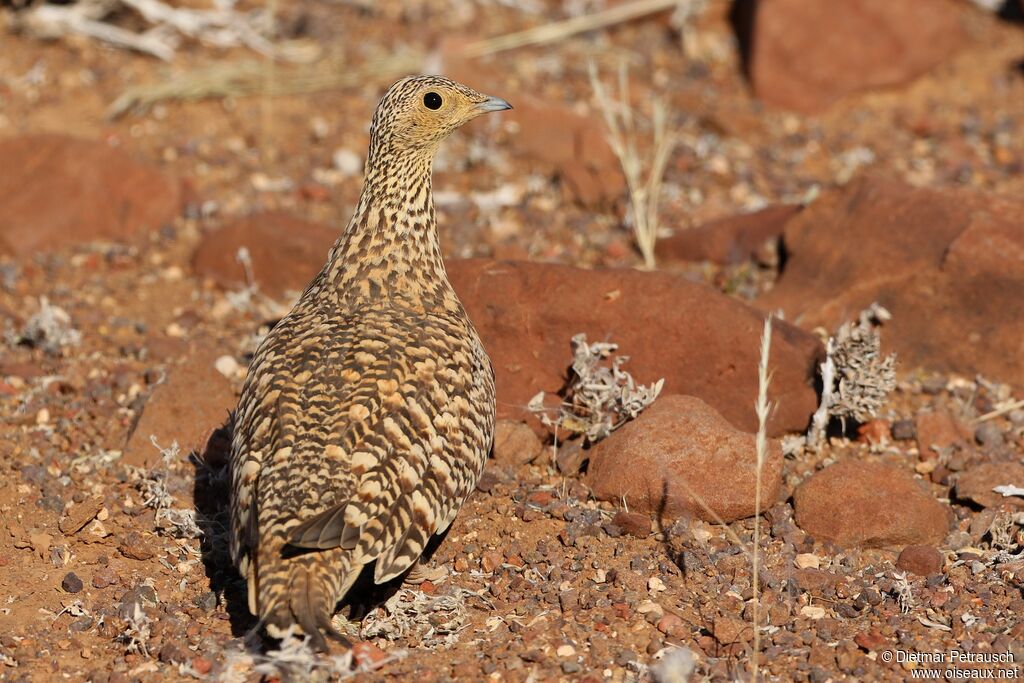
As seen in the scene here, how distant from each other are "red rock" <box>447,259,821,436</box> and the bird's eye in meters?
1.02

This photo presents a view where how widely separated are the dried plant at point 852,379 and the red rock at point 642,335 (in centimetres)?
14

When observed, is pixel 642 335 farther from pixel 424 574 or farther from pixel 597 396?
pixel 424 574

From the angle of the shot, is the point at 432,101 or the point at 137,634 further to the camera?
the point at 432,101

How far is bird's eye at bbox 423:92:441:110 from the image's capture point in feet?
19.1

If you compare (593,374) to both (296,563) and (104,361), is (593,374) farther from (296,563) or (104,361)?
(104,361)

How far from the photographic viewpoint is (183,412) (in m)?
6.34

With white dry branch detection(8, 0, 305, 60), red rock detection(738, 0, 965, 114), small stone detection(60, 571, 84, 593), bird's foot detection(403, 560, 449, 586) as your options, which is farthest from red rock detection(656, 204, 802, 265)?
small stone detection(60, 571, 84, 593)

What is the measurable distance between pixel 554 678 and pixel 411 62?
6900 mm

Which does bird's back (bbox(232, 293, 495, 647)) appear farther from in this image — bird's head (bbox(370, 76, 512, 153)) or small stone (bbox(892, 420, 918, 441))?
small stone (bbox(892, 420, 918, 441))

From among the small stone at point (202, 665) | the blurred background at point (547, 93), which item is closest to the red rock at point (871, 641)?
the small stone at point (202, 665)

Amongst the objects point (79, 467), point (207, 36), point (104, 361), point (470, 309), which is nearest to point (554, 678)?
point (470, 309)

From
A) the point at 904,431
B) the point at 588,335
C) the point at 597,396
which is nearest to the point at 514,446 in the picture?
the point at 597,396

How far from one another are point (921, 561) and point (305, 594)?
2680 mm

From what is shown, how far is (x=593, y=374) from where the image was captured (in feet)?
20.3
